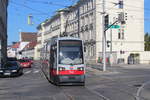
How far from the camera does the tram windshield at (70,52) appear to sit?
737 inches

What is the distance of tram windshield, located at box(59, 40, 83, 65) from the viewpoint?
737 inches

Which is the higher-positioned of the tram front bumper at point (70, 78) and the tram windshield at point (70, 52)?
the tram windshield at point (70, 52)

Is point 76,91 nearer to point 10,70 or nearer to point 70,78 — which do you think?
point 70,78

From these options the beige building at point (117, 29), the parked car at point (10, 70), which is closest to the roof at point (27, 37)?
the beige building at point (117, 29)

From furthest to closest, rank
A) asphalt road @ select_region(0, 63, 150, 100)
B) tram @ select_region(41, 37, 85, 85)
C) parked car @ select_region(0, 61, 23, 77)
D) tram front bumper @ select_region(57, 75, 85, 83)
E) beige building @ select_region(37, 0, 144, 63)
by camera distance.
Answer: beige building @ select_region(37, 0, 144, 63) → parked car @ select_region(0, 61, 23, 77) → tram @ select_region(41, 37, 85, 85) → tram front bumper @ select_region(57, 75, 85, 83) → asphalt road @ select_region(0, 63, 150, 100)

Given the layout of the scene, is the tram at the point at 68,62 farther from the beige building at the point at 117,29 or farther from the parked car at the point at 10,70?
the beige building at the point at 117,29

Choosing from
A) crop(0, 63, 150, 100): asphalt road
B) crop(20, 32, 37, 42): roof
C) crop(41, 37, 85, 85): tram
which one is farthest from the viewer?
crop(20, 32, 37, 42): roof

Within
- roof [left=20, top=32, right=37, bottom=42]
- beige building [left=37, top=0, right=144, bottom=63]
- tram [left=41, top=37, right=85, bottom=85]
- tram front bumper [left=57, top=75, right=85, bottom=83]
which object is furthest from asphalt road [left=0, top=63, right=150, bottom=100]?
roof [left=20, top=32, right=37, bottom=42]

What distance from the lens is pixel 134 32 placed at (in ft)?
236

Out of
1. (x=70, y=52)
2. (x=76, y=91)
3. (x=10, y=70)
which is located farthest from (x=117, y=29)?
(x=76, y=91)

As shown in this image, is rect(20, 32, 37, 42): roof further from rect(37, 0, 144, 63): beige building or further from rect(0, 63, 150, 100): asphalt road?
rect(0, 63, 150, 100): asphalt road

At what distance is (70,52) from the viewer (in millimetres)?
18875

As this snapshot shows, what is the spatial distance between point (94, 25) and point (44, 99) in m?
58.7

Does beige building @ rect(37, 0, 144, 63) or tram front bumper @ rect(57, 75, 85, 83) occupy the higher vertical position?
beige building @ rect(37, 0, 144, 63)
